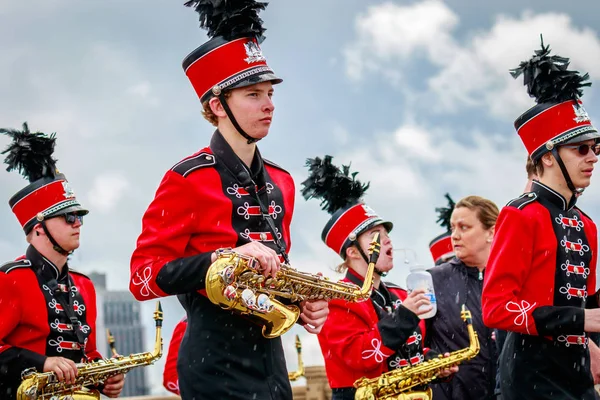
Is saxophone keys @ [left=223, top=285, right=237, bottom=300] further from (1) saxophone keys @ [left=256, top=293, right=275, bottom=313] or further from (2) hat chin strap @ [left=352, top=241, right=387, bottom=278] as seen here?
(2) hat chin strap @ [left=352, top=241, right=387, bottom=278]

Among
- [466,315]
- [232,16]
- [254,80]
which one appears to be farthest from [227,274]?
[466,315]

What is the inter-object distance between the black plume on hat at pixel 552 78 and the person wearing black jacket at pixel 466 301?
2644 millimetres

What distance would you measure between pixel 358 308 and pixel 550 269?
1.99 m

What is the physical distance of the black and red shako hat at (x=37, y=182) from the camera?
812 centimetres

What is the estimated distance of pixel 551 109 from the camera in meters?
6.50

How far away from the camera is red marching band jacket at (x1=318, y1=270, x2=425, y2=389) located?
7375 millimetres

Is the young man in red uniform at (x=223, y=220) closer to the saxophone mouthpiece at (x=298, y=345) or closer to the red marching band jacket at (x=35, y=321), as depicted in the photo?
the red marching band jacket at (x=35, y=321)

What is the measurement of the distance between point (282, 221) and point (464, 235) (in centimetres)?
400

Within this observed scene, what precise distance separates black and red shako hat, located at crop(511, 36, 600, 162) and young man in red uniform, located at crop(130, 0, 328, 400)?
189 cm

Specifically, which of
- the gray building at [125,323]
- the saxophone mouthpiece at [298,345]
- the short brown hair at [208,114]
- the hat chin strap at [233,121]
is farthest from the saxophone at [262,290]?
the gray building at [125,323]

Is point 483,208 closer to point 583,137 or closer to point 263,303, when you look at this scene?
point 583,137

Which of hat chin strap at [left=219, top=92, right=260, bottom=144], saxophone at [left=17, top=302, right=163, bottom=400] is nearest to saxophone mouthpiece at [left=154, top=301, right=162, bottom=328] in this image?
saxophone at [left=17, top=302, right=163, bottom=400]

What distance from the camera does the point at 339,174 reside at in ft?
28.2

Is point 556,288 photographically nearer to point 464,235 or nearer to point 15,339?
point 464,235
